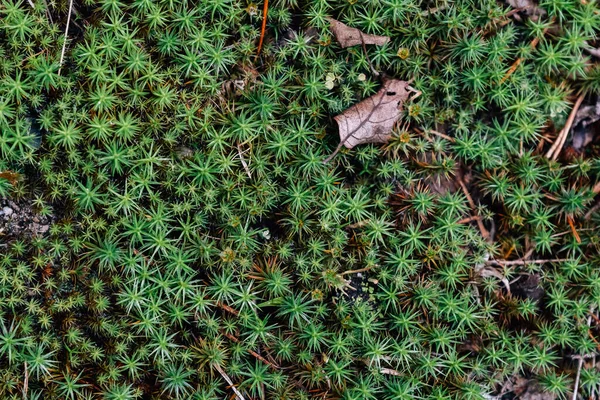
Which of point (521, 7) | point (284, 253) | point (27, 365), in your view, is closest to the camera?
point (27, 365)

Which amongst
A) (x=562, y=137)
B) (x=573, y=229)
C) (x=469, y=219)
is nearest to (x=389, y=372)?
(x=469, y=219)

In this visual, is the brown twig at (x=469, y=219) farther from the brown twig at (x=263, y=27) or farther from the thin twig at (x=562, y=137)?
the brown twig at (x=263, y=27)

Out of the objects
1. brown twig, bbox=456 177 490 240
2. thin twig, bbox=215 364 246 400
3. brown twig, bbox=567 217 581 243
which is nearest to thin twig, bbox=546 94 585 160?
brown twig, bbox=567 217 581 243

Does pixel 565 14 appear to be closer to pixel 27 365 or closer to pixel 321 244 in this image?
pixel 321 244

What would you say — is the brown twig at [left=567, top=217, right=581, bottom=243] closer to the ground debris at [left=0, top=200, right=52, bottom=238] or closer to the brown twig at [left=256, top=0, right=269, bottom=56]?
the brown twig at [left=256, top=0, right=269, bottom=56]

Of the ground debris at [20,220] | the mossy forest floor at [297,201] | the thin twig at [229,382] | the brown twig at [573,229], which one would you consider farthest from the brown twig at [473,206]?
the ground debris at [20,220]

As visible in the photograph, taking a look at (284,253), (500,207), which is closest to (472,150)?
(500,207)

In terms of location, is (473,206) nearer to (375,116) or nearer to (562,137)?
(562,137)
